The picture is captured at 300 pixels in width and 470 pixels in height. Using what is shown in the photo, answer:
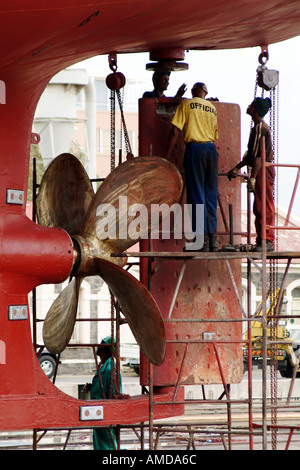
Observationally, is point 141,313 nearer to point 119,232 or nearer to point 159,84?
point 119,232

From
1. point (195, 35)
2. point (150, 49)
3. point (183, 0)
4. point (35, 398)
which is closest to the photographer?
point (183, 0)

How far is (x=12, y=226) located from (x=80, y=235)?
0.94 metres

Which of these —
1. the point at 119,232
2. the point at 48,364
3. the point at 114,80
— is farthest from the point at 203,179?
the point at 48,364

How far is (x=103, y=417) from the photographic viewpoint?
38.6ft

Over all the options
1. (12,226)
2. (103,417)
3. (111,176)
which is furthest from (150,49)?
(103,417)

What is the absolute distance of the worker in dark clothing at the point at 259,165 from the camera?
39.6 feet

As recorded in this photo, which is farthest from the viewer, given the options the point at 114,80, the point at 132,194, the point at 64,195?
the point at 114,80

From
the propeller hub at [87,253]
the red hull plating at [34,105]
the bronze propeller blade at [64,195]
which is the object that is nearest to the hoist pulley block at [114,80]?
the bronze propeller blade at [64,195]

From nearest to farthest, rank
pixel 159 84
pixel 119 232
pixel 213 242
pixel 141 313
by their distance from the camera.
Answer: pixel 141 313, pixel 213 242, pixel 119 232, pixel 159 84

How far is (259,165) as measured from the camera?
12.1m

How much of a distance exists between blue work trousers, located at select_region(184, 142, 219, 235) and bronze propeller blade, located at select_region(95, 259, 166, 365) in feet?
3.85

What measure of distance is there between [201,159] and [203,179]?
0.24 m

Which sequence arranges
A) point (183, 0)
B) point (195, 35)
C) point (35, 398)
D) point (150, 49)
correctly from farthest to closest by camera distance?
point (150, 49) < point (195, 35) < point (35, 398) < point (183, 0)

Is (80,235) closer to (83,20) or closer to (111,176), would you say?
(111,176)
